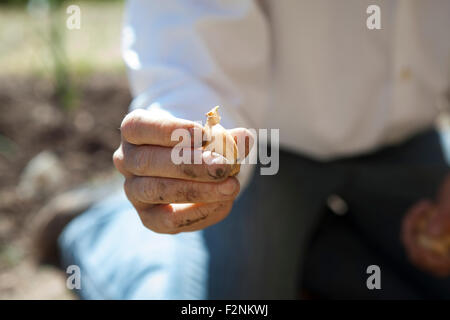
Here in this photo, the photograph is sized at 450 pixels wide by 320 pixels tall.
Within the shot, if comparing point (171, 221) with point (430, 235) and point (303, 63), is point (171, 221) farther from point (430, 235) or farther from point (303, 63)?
point (430, 235)

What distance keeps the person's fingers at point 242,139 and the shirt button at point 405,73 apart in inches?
23.0

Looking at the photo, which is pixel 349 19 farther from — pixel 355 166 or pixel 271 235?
pixel 271 235

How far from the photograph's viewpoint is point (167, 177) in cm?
60

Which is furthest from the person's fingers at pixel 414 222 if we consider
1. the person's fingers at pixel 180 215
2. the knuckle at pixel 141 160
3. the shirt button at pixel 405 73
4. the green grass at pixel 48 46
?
the green grass at pixel 48 46

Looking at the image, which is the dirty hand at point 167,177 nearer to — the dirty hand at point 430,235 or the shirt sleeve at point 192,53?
the shirt sleeve at point 192,53

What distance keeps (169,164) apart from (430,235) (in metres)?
0.69

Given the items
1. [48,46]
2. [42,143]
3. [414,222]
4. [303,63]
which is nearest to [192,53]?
[303,63]

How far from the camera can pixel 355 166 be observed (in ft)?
3.82

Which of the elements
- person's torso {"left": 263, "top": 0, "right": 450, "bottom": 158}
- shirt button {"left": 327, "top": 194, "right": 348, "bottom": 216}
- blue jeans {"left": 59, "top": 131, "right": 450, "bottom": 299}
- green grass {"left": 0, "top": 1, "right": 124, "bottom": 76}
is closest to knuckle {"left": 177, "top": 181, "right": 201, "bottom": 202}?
blue jeans {"left": 59, "top": 131, "right": 450, "bottom": 299}

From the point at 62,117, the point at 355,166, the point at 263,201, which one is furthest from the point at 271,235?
the point at 62,117

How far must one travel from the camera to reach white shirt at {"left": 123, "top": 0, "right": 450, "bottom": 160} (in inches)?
32.8

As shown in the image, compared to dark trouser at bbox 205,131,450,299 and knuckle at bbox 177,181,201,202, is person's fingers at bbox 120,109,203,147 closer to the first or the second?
knuckle at bbox 177,181,201,202

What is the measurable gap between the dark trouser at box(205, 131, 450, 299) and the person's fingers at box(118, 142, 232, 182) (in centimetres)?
43

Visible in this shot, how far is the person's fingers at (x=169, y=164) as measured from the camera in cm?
56
